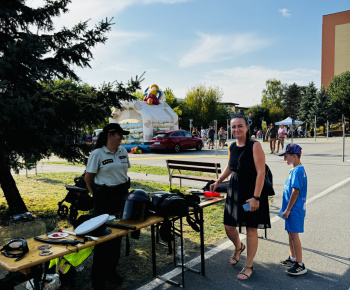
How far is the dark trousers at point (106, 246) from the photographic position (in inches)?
125

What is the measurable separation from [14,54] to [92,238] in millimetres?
3442

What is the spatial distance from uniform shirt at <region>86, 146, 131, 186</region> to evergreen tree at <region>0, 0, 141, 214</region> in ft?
5.47

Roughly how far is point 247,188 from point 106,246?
1698mm

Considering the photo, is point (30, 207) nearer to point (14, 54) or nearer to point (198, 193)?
point (14, 54)

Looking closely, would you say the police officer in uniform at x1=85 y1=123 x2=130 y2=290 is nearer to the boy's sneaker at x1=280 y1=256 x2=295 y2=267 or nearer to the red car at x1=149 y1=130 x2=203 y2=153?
the boy's sneaker at x1=280 y1=256 x2=295 y2=267

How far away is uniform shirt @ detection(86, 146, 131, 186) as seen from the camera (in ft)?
11.7

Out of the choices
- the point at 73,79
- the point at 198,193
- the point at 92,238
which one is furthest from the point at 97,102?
the point at 92,238

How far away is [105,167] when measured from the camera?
11.8 feet

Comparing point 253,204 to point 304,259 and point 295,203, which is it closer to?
point 295,203

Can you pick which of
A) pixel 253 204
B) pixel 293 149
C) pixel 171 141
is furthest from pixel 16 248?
pixel 171 141

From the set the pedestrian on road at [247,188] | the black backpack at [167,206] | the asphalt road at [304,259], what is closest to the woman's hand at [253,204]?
the pedestrian on road at [247,188]

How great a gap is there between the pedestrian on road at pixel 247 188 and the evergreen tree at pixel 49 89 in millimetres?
3017

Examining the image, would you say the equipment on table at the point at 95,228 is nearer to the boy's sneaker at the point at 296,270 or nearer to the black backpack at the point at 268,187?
the black backpack at the point at 268,187

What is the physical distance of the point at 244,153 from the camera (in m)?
3.49
